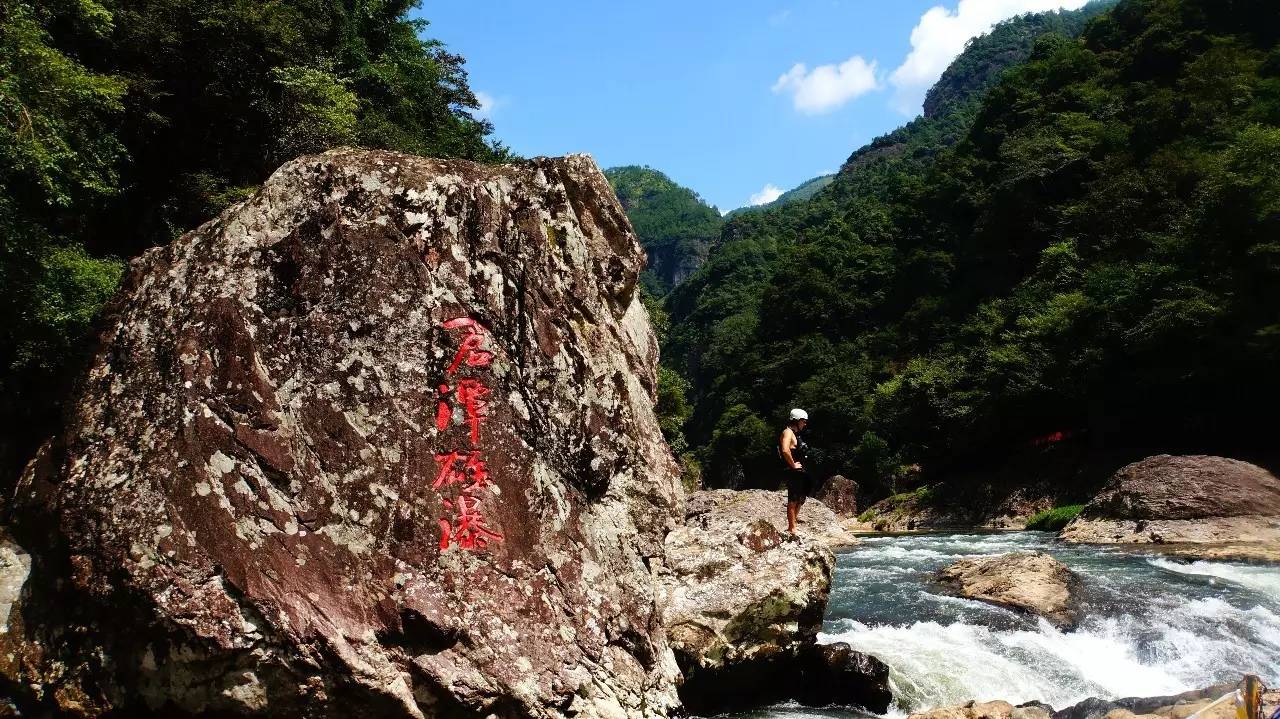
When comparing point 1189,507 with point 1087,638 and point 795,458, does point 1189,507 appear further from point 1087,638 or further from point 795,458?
point 795,458

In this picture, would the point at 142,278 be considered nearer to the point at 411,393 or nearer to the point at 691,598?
the point at 411,393

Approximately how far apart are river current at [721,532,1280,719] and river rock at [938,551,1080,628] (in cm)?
30

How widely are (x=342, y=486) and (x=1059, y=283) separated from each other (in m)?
40.9

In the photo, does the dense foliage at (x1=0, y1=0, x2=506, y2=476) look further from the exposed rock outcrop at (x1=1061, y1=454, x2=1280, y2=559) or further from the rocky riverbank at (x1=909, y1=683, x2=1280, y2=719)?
the exposed rock outcrop at (x1=1061, y1=454, x2=1280, y2=559)

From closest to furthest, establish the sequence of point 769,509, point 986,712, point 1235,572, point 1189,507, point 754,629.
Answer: point 986,712 → point 754,629 → point 1235,572 → point 1189,507 → point 769,509

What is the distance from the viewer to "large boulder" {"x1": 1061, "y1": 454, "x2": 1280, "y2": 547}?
18672 mm

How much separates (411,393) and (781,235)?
115 m

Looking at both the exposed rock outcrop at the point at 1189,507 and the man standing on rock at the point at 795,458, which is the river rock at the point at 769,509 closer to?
the exposed rock outcrop at the point at 1189,507

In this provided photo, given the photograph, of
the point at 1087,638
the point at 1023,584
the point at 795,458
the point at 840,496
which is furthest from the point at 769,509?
the point at 840,496

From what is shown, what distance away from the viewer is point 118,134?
14.0 m

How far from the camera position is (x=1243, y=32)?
1666 inches

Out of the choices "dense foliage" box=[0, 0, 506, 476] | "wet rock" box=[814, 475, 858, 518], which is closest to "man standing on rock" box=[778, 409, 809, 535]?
"dense foliage" box=[0, 0, 506, 476]

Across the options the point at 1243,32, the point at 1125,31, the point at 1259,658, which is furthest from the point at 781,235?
the point at 1259,658

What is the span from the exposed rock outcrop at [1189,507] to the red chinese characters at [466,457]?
1778cm
